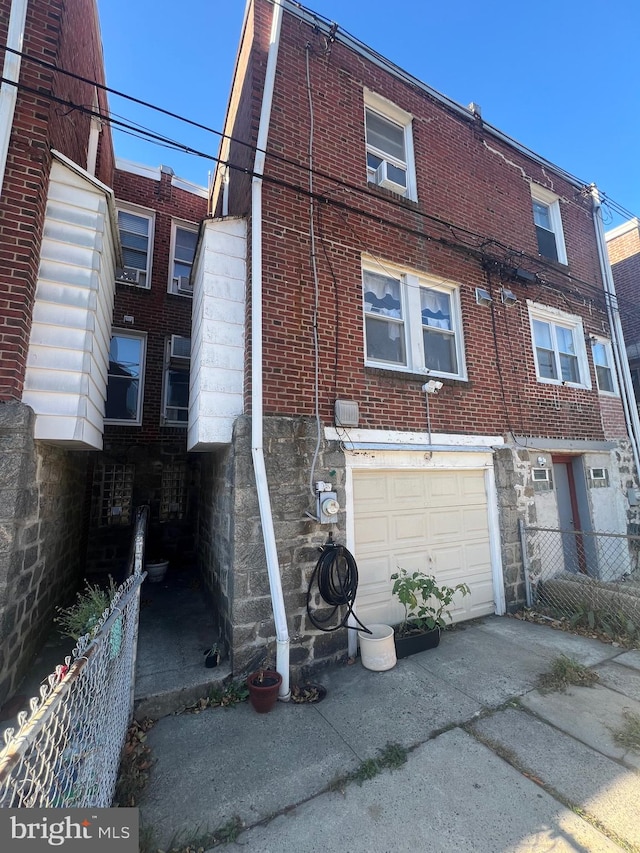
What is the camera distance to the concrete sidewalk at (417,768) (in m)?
2.32

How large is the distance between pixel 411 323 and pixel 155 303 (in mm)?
6427

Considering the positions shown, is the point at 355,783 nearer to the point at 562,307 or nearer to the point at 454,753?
the point at 454,753

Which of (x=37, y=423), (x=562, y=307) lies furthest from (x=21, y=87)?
(x=562, y=307)

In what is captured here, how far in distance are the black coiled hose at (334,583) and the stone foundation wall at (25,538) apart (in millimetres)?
2706

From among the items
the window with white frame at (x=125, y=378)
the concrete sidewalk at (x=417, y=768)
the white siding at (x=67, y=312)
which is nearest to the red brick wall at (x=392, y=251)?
the white siding at (x=67, y=312)

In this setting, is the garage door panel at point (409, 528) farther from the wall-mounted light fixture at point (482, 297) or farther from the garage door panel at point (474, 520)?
the wall-mounted light fixture at point (482, 297)

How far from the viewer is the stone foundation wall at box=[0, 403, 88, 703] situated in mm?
3240

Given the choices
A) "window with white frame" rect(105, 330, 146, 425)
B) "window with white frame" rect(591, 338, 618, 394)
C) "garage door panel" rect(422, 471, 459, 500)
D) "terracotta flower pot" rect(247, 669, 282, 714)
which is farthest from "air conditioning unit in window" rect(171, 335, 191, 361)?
"window with white frame" rect(591, 338, 618, 394)

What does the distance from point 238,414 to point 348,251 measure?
283 cm

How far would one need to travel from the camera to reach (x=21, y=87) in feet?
12.2

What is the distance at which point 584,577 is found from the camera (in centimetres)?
620

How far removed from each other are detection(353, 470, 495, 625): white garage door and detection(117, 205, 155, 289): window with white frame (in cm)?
767

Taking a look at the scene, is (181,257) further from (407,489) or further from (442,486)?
(442,486)

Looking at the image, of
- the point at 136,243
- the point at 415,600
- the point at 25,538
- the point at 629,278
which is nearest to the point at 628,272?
the point at 629,278
